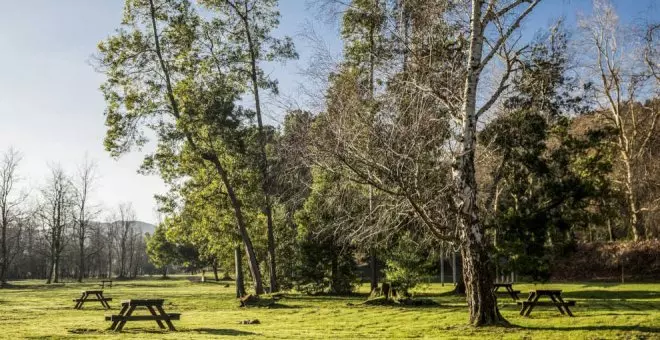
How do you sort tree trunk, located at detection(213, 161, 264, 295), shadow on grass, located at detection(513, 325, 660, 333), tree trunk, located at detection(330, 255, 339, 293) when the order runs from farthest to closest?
tree trunk, located at detection(330, 255, 339, 293) < tree trunk, located at detection(213, 161, 264, 295) < shadow on grass, located at detection(513, 325, 660, 333)

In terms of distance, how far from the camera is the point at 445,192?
13.2m

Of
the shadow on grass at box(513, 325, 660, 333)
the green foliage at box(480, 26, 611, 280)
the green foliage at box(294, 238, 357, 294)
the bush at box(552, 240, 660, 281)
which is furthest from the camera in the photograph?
the bush at box(552, 240, 660, 281)

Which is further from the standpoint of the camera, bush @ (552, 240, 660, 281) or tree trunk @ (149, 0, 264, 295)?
bush @ (552, 240, 660, 281)

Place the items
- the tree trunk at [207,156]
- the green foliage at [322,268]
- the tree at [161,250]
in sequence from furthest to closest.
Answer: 1. the tree at [161,250]
2. the green foliage at [322,268]
3. the tree trunk at [207,156]

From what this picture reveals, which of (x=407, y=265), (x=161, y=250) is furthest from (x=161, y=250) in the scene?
(x=407, y=265)

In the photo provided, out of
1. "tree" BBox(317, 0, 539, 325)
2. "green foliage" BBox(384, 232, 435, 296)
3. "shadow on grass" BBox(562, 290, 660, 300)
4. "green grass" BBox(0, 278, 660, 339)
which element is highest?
"tree" BBox(317, 0, 539, 325)

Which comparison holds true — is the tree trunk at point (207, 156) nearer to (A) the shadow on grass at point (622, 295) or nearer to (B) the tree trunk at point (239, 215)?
(B) the tree trunk at point (239, 215)

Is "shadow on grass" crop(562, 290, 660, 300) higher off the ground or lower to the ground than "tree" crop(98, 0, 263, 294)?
lower

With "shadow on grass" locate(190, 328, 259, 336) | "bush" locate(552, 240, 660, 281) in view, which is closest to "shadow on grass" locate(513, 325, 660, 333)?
"shadow on grass" locate(190, 328, 259, 336)

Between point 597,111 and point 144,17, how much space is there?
30.0 m

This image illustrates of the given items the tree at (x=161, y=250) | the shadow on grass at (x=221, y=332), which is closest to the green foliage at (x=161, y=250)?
the tree at (x=161, y=250)

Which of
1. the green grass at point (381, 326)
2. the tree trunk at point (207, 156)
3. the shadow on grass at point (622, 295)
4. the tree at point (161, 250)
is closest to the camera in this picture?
the green grass at point (381, 326)

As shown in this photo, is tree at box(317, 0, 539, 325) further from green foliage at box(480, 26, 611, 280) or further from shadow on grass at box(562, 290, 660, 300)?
shadow on grass at box(562, 290, 660, 300)

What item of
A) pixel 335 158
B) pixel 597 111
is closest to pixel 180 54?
pixel 335 158
